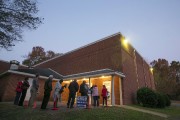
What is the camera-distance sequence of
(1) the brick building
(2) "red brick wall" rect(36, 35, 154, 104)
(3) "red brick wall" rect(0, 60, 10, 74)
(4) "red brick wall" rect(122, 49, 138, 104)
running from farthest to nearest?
(3) "red brick wall" rect(0, 60, 10, 74), (2) "red brick wall" rect(36, 35, 154, 104), (4) "red brick wall" rect(122, 49, 138, 104), (1) the brick building

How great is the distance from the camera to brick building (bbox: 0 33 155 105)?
54.4ft

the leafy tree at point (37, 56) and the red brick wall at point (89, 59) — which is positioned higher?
the leafy tree at point (37, 56)

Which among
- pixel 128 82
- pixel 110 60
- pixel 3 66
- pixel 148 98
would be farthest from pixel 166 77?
pixel 3 66

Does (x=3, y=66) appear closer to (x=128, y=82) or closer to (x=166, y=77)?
(x=128, y=82)

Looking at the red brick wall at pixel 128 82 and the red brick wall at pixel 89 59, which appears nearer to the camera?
the red brick wall at pixel 128 82

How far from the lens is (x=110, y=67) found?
741 inches

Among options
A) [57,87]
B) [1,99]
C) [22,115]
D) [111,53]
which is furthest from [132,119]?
[1,99]

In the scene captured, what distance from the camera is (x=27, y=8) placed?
11.6 meters

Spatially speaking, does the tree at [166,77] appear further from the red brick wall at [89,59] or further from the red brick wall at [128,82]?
the red brick wall at [89,59]

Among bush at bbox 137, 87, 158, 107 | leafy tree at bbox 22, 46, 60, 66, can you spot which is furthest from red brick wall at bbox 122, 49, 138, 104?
leafy tree at bbox 22, 46, 60, 66

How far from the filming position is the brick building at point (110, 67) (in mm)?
16594

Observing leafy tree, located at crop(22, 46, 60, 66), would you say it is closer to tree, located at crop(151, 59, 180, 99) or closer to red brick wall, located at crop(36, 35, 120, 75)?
red brick wall, located at crop(36, 35, 120, 75)

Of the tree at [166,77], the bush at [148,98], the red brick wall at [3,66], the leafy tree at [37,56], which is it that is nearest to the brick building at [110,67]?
the bush at [148,98]

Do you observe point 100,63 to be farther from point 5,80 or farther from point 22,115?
point 22,115
